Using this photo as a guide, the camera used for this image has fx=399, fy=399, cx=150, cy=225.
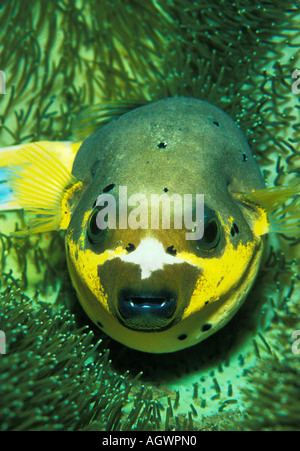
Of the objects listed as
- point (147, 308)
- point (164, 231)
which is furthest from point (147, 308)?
point (164, 231)

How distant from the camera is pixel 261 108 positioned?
12.0 ft

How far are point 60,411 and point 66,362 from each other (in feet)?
1.49

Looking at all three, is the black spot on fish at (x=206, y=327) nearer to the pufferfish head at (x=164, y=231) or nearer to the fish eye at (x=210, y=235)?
the pufferfish head at (x=164, y=231)

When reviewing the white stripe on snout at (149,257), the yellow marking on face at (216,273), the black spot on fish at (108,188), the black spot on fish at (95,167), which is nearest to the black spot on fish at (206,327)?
the yellow marking on face at (216,273)

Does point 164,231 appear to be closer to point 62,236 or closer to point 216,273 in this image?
point 216,273

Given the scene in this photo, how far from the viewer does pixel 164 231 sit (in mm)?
1958

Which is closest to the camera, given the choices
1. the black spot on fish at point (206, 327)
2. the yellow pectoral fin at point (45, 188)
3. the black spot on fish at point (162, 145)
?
the black spot on fish at point (162, 145)

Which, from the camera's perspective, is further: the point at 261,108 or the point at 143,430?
the point at 261,108

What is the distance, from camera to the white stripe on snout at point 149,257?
73.4 inches

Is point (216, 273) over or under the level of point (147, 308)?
over

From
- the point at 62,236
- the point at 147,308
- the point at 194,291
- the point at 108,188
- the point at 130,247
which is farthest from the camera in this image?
the point at 62,236

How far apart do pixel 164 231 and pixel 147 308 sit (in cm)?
38
